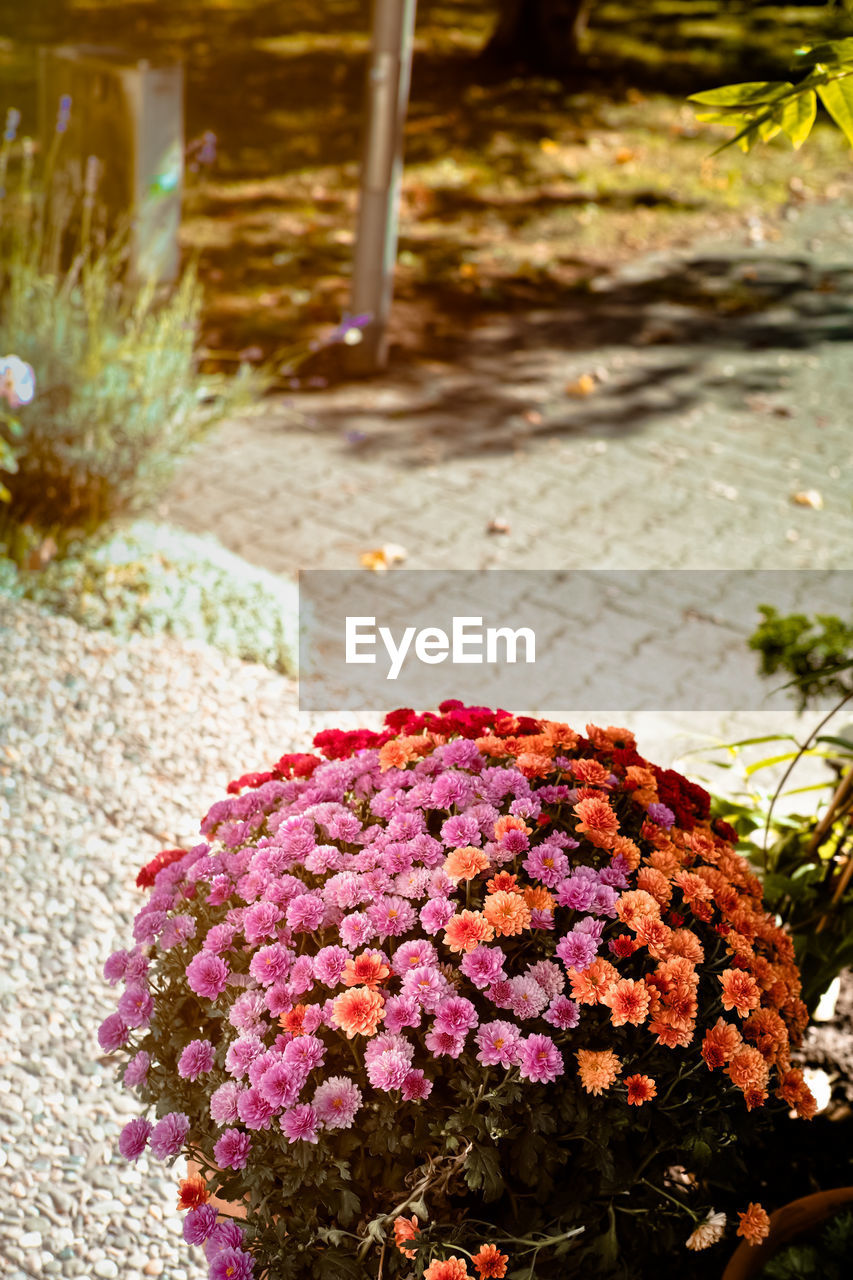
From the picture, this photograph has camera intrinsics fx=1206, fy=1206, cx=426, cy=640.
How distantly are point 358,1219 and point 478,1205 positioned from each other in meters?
0.19

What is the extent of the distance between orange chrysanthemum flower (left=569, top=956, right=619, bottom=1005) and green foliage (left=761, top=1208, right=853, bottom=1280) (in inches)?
24.8

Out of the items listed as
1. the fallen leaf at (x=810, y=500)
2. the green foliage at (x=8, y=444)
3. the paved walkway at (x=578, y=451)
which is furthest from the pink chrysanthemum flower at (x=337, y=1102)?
the fallen leaf at (x=810, y=500)

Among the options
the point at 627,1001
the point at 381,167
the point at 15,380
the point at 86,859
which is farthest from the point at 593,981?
the point at 381,167

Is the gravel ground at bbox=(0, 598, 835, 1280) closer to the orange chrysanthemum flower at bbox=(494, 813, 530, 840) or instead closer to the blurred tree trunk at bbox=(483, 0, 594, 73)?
the orange chrysanthemum flower at bbox=(494, 813, 530, 840)

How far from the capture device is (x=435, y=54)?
12.8 meters

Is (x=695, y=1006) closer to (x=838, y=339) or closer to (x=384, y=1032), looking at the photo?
(x=384, y=1032)

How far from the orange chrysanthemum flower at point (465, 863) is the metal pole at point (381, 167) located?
495 cm

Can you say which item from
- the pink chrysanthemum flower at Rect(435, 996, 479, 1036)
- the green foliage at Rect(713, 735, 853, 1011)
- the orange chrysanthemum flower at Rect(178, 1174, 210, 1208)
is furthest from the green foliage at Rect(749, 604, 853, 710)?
the orange chrysanthemum flower at Rect(178, 1174, 210, 1208)

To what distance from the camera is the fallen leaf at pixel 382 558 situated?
198 inches

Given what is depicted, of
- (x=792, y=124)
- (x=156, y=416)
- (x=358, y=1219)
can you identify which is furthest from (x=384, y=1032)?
(x=156, y=416)

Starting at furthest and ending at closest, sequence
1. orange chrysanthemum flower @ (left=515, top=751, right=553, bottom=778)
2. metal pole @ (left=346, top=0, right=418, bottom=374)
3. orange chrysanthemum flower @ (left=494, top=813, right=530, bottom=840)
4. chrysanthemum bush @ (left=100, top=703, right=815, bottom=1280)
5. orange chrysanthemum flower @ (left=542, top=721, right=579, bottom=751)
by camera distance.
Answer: metal pole @ (left=346, top=0, right=418, bottom=374), orange chrysanthemum flower @ (left=542, top=721, right=579, bottom=751), orange chrysanthemum flower @ (left=515, top=751, right=553, bottom=778), orange chrysanthemum flower @ (left=494, top=813, right=530, bottom=840), chrysanthemum bush @ (left=100, top=703, right=815, bottom=1280)

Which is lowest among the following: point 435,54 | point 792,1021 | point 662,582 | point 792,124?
point 662,582

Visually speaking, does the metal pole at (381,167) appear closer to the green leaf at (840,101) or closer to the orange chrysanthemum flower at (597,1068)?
the green leaf at (840,101)

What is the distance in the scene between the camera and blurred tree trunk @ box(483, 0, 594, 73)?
12477 mm
